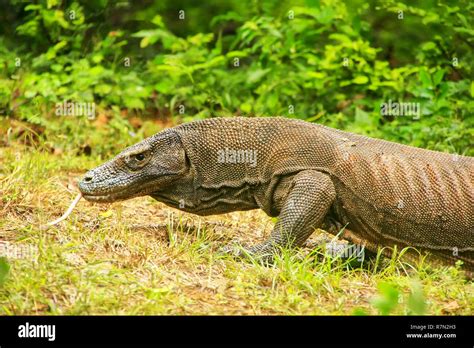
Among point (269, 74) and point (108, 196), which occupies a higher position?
point (269, 74)

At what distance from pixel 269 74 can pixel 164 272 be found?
191 inches

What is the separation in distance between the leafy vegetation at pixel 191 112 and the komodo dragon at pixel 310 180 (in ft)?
0.86

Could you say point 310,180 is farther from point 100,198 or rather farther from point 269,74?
point 269,74

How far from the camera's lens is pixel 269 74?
9.62 metres

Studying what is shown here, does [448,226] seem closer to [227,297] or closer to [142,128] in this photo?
[227,297]

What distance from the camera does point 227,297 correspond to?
4.92 metres

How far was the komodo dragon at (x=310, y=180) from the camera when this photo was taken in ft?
19.1

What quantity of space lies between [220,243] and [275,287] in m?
1.13

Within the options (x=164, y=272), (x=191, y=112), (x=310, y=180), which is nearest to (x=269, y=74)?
(x=191, y=112)

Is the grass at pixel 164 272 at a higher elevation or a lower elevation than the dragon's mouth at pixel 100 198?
lower

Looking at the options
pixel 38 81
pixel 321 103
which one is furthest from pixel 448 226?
pixel 38 81

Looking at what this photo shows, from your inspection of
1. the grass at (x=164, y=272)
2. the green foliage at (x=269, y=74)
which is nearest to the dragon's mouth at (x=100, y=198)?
the grass at (x=164, y=272)

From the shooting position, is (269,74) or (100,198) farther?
(269,74)

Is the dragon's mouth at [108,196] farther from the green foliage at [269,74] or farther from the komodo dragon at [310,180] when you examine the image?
the green foliage at [269,74]
